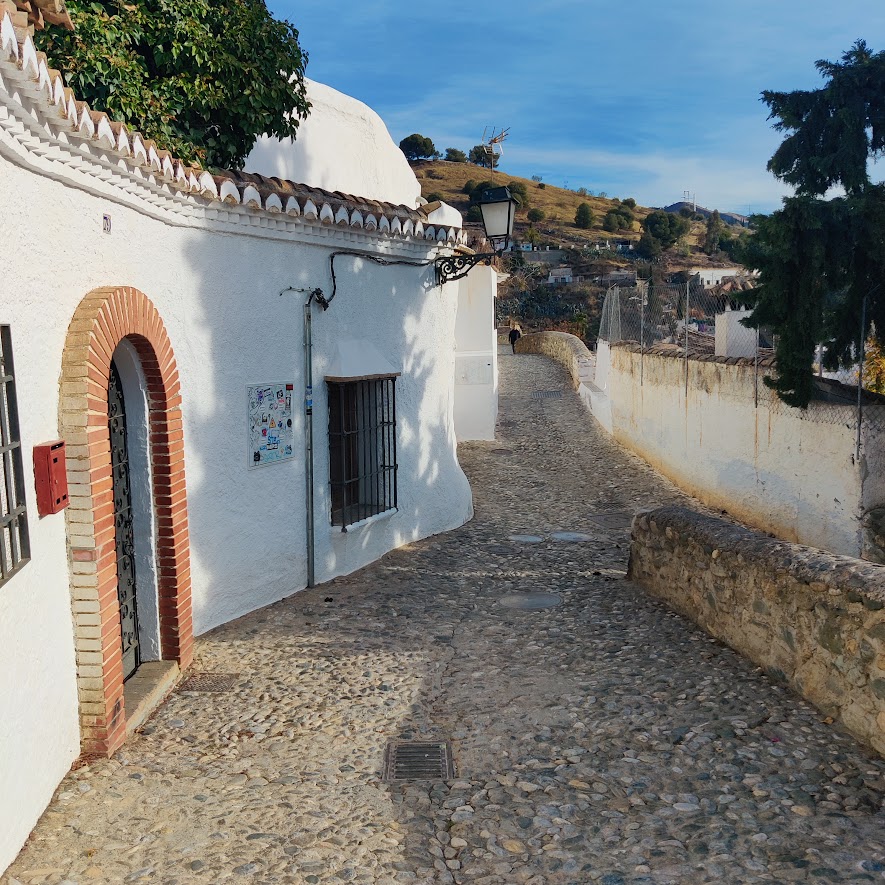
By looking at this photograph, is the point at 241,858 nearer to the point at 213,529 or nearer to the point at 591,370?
the point at 213,529

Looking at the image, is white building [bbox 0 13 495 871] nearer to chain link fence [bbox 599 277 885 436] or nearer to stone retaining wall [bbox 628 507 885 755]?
stone retaining wall [bbox 628 507 885 755]

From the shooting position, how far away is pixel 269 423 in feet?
20.2

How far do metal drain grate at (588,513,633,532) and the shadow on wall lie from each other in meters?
2.76

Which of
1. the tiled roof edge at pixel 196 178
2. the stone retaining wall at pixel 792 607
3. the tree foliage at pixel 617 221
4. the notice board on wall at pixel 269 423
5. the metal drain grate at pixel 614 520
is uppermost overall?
the tree foliage at pixel 617 221

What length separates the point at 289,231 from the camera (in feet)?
20.2

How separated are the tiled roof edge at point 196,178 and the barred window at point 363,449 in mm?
1405

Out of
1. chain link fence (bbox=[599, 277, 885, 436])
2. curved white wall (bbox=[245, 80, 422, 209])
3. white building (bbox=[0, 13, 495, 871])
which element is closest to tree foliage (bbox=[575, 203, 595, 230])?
chain link fence (bbox=[599, 277, 885, 436])

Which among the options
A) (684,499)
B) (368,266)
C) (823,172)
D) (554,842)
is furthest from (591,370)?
(554,842)

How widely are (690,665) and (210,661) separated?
3051 millimetres

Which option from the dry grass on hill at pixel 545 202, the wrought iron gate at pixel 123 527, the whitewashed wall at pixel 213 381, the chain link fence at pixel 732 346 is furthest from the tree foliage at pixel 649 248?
the wrought iron gate at pixel 123 527

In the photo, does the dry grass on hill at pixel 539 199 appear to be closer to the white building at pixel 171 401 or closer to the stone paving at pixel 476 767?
the white building at pixel 171 401

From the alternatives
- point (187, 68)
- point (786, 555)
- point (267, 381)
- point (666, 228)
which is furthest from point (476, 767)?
point (666, 228)

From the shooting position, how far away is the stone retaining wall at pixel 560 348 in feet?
81.9

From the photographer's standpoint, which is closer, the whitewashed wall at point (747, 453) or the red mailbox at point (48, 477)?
the red mailbox at point (48, 477)
